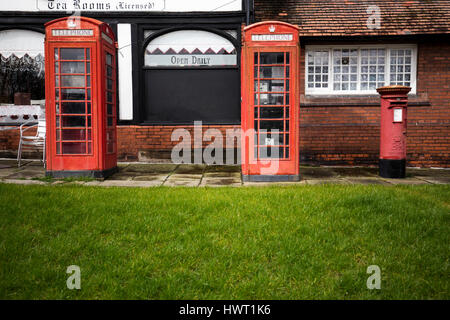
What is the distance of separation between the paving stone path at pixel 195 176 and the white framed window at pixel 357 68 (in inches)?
83.0

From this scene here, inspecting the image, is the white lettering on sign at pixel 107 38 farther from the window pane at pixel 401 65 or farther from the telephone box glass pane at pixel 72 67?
the window pane at pixel 401 65

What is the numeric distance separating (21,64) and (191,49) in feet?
13.9

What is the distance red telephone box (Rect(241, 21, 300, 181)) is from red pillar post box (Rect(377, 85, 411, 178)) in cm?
186

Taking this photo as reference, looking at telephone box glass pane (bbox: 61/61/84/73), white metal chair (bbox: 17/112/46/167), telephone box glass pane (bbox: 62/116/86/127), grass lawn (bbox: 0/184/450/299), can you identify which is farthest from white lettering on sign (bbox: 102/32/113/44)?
grass lawn (bbox: 0/184/450/299)

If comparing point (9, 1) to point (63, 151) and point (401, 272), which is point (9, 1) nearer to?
point (63, 151)

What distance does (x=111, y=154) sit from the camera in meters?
7.68

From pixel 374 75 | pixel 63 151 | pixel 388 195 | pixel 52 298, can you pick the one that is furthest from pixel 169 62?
pixel 52 298

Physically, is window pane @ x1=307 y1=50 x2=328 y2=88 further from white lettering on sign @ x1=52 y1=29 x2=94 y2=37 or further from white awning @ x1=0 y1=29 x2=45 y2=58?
white awning @ x1=0 y1=29 x2=45 y2=58

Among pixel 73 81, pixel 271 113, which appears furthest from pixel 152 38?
pixel 271 113

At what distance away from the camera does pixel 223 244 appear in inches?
144

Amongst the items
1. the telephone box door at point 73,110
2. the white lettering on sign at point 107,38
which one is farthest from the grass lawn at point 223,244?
the white lettering on sign at point 107,38

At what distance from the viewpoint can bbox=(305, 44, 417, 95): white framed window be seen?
9.34m

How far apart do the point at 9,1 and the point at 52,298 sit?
9.05 meters

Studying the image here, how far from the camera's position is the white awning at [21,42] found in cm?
941
